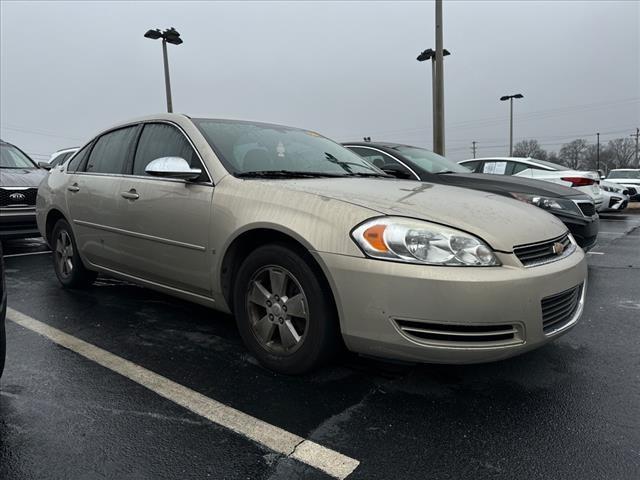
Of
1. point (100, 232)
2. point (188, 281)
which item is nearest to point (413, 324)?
point (188, 281)

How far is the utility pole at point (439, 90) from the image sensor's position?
11289mm

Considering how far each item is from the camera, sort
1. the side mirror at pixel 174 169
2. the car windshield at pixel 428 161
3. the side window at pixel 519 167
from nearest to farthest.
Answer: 1. the side mirror at pixel 174 169
2. the car windshield at pixel 428 161
3. the side window at pixel 519 167

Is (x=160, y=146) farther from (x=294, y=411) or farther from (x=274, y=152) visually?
(x=294, y=411)

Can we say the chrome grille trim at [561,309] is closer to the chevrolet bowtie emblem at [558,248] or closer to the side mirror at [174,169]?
the chevrolet bowtie emblem at [558,248]

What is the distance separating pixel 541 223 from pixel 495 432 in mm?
1190

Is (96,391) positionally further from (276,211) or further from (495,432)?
(495,432)

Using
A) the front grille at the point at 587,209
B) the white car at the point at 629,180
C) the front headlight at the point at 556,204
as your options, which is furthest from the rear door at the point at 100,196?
the white car at the point at 629,180

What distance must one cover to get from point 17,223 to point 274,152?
4621 millimetres

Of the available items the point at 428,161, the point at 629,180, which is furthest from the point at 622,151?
the point at 428,161

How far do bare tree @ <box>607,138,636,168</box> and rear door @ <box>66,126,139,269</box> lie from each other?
89.7 m

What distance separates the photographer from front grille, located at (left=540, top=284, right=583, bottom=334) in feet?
8.14

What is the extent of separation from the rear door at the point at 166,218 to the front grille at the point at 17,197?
11.6 ft

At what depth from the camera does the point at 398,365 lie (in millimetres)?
3000

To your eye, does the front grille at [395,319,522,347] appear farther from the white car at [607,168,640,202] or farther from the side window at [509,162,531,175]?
the white car at [607,168,640,202]
